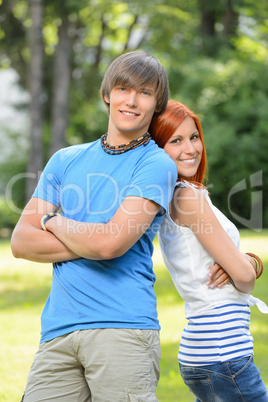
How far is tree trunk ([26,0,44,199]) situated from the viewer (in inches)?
726

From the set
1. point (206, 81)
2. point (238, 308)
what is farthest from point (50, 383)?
point (206, 81)

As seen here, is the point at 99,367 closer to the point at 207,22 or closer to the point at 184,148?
the point at 184,148

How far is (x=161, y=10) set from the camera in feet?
75.4

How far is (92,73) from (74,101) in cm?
178

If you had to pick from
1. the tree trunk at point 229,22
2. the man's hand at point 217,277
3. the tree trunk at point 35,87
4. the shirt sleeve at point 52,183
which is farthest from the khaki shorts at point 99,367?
the tree trunk at point 229,22

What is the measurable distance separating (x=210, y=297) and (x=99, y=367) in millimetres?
554

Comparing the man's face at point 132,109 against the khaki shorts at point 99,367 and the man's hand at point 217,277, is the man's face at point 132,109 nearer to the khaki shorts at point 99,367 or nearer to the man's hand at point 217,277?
the man's hand at point 217,277

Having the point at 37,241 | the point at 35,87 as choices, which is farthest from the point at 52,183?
the point at 35,87

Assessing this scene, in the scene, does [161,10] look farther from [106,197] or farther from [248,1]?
[106,197]

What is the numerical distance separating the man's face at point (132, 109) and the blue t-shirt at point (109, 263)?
0.09 meters

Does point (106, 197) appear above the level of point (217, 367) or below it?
above

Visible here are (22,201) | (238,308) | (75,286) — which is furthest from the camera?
(22,201)

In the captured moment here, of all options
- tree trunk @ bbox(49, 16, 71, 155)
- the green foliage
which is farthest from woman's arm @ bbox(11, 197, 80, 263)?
the green foliage

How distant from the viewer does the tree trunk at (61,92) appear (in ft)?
64.2
